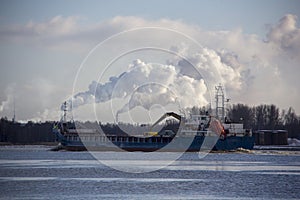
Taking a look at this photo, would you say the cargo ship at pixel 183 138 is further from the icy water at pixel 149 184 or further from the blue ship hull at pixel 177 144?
the icy water at pixel 149 184

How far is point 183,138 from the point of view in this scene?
390ft

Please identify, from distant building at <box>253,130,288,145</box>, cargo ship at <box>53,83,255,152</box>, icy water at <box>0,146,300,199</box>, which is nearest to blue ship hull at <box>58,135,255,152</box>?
cargo ship at <box>53,83,255,152</box>

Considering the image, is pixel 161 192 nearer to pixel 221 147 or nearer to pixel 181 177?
pixel 181 177

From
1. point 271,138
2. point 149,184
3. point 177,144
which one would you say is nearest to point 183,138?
point 177,144

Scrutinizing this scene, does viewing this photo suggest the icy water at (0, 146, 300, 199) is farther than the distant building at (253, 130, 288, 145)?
No

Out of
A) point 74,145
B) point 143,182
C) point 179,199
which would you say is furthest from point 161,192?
point 74,145

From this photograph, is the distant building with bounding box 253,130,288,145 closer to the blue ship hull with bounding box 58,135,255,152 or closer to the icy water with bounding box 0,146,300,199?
the blue ship hull with bounding box 58,135,255,152

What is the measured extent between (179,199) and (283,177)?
66.7 ft

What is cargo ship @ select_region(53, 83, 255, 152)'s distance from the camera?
117000mm

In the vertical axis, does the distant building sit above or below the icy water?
above

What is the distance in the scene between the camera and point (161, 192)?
43.6 m

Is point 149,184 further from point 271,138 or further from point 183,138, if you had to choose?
point 271,138

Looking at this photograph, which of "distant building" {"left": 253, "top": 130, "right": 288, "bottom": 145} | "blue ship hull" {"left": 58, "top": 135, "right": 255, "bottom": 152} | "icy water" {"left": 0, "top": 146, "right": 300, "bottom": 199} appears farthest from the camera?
"distant building" {"left": 253, "top": 130, "right": 288, "bottom": 145}

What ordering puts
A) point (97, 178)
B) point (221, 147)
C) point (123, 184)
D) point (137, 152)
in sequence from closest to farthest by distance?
point (123, 184) → point (97, 178) → point (221, 147) → point (137, 152)
